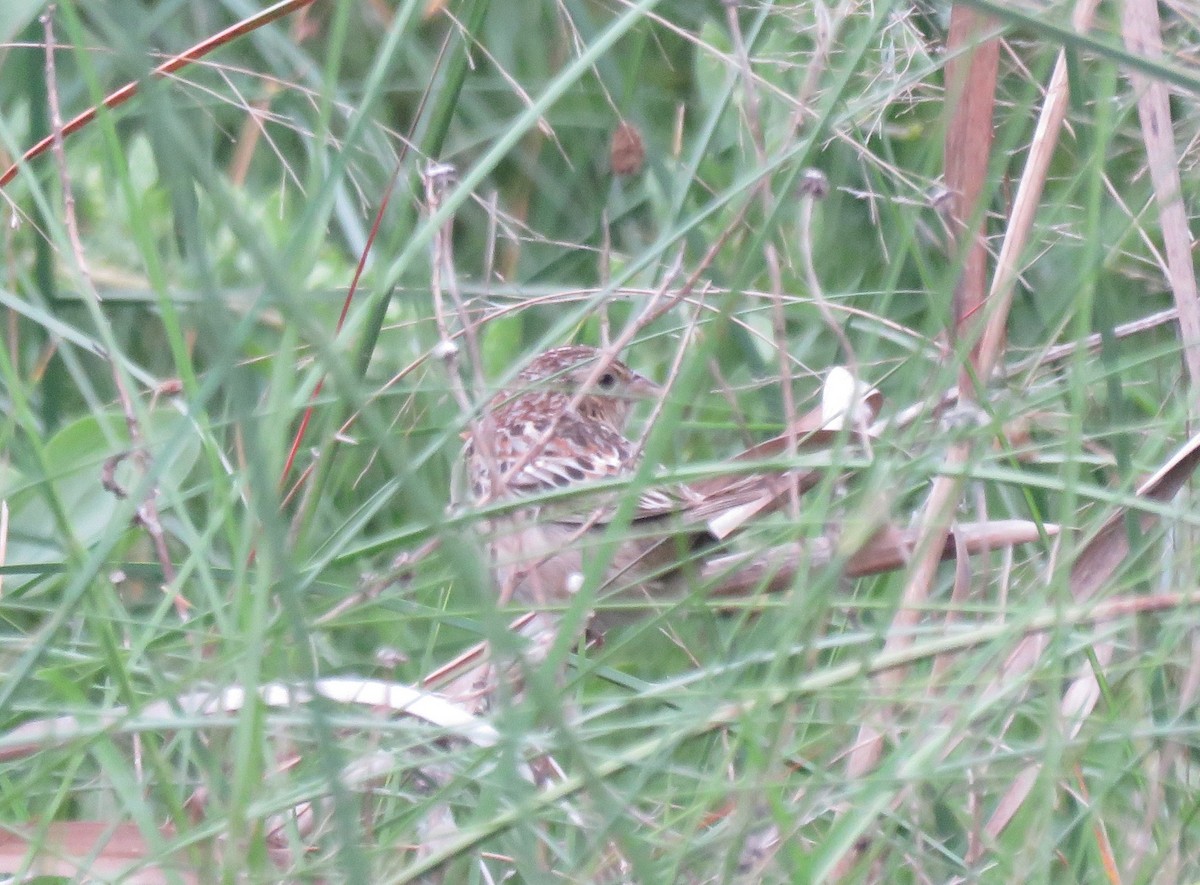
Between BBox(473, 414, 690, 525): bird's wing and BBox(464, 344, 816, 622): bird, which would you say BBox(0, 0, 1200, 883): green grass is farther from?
BBox(473, 414, 690, 525): bird's wing

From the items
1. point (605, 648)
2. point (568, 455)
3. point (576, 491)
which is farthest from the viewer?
point (568, 455)

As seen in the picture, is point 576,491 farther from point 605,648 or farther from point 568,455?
point 568,455

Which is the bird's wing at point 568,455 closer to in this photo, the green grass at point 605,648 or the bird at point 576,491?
the bird at point 576,491

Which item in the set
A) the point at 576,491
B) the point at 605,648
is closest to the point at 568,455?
the point at 605,648

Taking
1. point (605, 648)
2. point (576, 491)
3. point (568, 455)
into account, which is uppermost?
point (576, 491)

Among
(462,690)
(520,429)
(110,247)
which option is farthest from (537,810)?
(110,247)

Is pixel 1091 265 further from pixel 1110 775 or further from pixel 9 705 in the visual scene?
pixel 9 705

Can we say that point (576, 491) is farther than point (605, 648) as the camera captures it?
No

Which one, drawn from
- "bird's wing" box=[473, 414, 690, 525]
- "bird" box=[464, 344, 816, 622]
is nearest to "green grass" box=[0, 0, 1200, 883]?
"bird" box=[464, 344, 816, 622]
